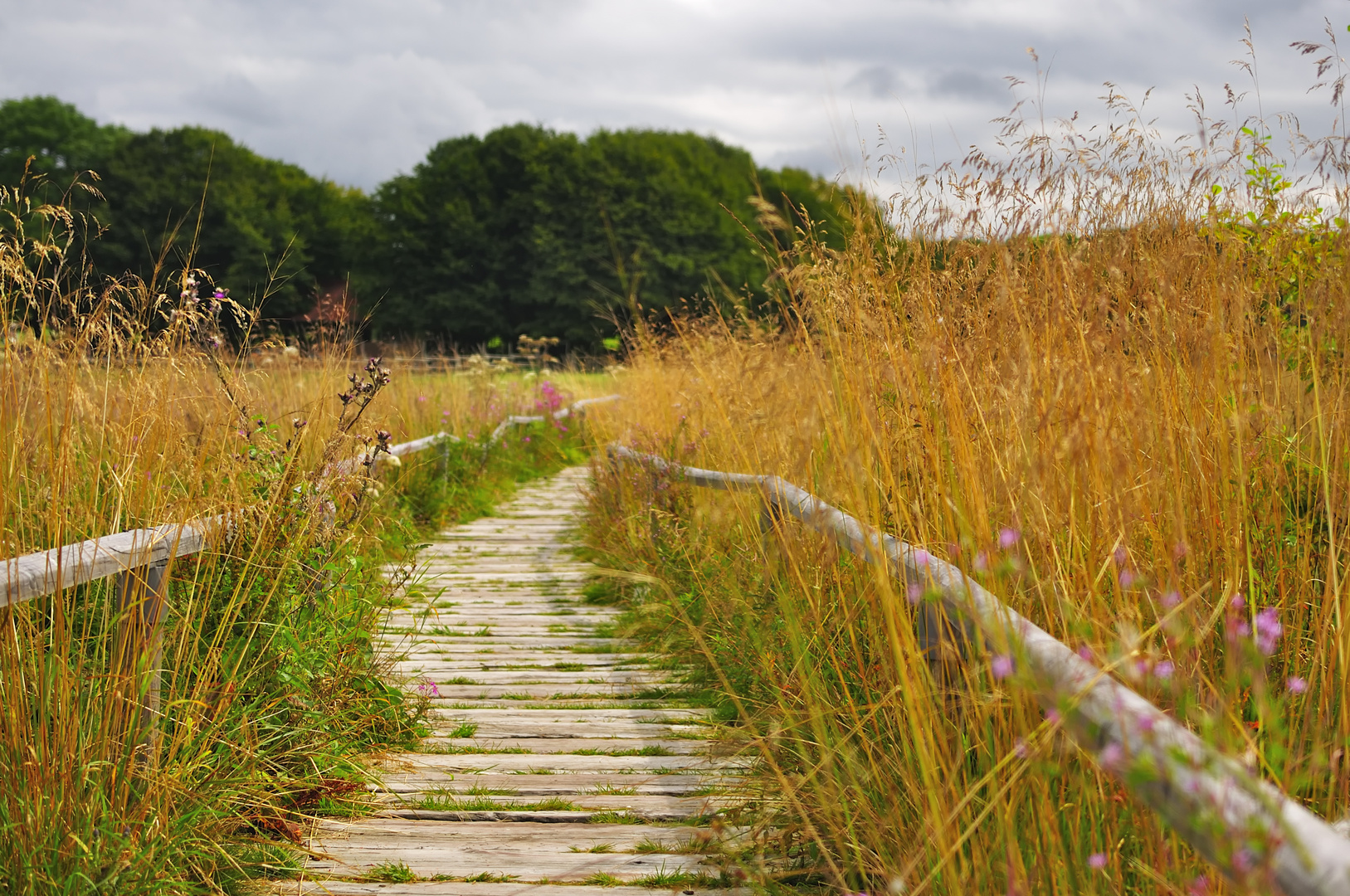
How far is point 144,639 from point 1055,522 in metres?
2.08

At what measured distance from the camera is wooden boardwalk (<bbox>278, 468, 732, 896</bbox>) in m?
2.36

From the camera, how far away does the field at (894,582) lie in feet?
5.06

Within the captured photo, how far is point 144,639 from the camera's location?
2.10 meters

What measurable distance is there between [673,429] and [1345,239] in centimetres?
427

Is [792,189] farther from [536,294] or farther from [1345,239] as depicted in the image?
[1345,239]

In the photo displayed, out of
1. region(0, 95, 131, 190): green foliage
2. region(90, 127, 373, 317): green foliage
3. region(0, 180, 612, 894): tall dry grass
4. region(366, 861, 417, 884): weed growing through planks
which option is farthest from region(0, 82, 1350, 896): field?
region(0, 95, 131, 190): green foliage

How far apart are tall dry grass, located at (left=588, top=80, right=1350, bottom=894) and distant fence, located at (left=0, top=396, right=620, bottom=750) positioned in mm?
1228

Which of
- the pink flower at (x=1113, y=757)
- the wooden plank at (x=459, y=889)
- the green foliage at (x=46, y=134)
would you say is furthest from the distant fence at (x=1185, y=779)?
the green foliage at (x=46, y=134)

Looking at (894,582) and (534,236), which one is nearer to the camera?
(894,582)

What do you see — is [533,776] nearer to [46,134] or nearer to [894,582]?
[894,582]

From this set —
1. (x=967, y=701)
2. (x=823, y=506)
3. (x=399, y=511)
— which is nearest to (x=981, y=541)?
(x=967, y=701)

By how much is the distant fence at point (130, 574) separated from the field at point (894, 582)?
7 cm

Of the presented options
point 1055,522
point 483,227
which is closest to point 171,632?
point 1055,522

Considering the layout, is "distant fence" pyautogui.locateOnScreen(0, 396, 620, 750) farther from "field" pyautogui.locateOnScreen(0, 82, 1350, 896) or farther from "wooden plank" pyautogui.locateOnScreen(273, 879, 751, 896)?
"wooden plank" pyautogui.locateOnScreen(273, 879, 751, 896)
